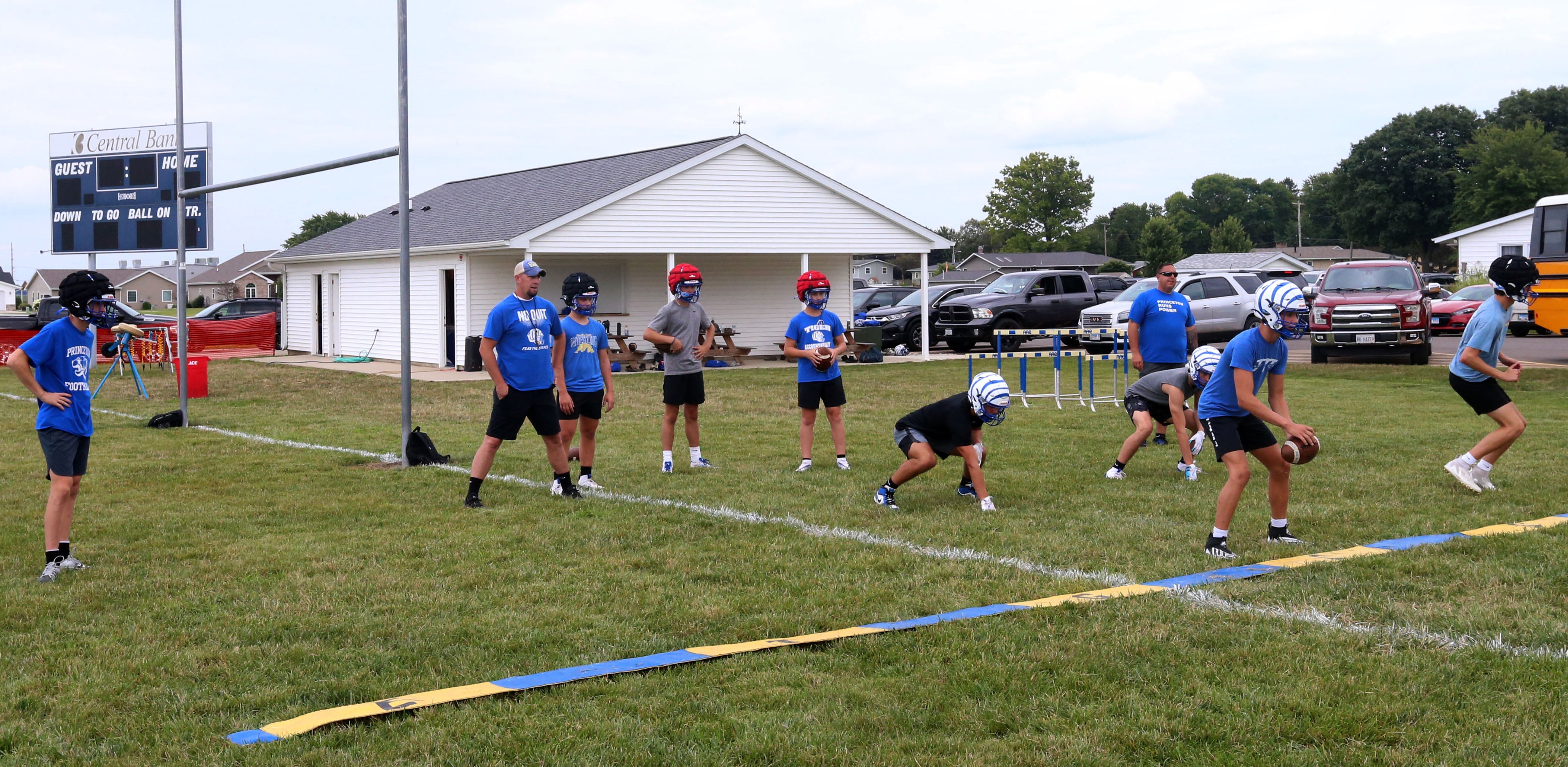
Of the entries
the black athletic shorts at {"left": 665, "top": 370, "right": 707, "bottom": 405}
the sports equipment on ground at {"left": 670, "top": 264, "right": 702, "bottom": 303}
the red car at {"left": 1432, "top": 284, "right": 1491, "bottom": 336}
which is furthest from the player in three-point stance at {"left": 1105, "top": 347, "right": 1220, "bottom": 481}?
the red car at {"left": 1432, "top": 284, "right": 1491, "bottom": 336}

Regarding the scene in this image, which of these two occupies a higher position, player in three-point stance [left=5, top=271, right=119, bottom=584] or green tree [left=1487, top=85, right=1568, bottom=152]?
green tree [left=1487, top=85, right=1568, bottom=152]

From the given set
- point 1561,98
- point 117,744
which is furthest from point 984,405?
point 1561,98

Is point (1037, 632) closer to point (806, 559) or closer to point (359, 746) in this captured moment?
point (806, 559)

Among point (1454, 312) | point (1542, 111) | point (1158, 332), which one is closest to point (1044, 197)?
point (1542, 111)

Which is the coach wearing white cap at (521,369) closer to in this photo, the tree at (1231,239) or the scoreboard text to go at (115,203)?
the scoreboard text to go at (115,203)

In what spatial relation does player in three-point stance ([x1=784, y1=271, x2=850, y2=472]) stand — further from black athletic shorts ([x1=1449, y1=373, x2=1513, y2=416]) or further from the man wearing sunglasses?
black athletic shorts ([x1=1449, y1=373, x2=1513, y2=416])

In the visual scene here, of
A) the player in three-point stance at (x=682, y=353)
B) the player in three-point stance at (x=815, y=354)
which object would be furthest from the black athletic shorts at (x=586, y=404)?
the player in three-point stance at (x=815, y=354)

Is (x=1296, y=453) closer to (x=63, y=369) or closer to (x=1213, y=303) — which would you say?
(x=63, y=369)

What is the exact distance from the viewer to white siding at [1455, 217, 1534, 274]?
57.8 m

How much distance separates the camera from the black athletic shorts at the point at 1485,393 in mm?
9172

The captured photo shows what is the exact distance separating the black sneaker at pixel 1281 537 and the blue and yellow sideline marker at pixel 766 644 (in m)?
0.29

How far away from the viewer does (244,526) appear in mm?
8312

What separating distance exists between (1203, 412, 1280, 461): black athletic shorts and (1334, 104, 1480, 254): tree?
3539 inches

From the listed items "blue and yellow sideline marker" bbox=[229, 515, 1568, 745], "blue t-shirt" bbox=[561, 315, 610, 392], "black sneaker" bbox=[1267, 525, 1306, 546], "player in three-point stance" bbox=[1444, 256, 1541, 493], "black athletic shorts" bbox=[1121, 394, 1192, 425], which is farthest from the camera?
"black athletic shorts" bbox=[1121, 394, 1192, 425]
